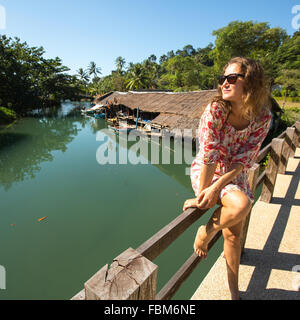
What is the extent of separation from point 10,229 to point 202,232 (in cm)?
626

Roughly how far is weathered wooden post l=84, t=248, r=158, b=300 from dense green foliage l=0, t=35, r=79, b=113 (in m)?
27.1

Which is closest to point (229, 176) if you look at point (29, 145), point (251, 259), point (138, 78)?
point (251, 259)

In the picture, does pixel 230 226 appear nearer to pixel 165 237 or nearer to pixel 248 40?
pixel 165 237

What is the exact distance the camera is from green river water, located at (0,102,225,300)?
4086 mm

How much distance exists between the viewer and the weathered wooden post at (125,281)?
582 mm

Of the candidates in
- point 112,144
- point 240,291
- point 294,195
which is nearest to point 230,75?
point 240,291

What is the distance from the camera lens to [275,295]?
5.30ft

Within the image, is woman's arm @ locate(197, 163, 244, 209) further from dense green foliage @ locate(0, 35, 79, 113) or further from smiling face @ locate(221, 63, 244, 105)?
dense green foliage @ locate(0, 35, 79, 113)

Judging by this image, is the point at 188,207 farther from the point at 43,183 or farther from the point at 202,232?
the point at 43,183

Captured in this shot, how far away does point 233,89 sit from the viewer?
1135mm

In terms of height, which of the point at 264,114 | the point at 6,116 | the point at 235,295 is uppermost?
the point at 6,116

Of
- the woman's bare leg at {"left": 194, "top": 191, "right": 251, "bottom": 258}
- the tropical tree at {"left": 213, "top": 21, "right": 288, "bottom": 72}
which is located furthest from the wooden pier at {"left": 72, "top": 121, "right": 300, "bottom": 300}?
the tropical tree at {"left": 213, "top": 21, "right": 288, "bottom": 72}

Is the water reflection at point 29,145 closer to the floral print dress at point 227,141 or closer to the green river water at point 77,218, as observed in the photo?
the green river water at point 77,218

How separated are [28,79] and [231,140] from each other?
3127 cm
